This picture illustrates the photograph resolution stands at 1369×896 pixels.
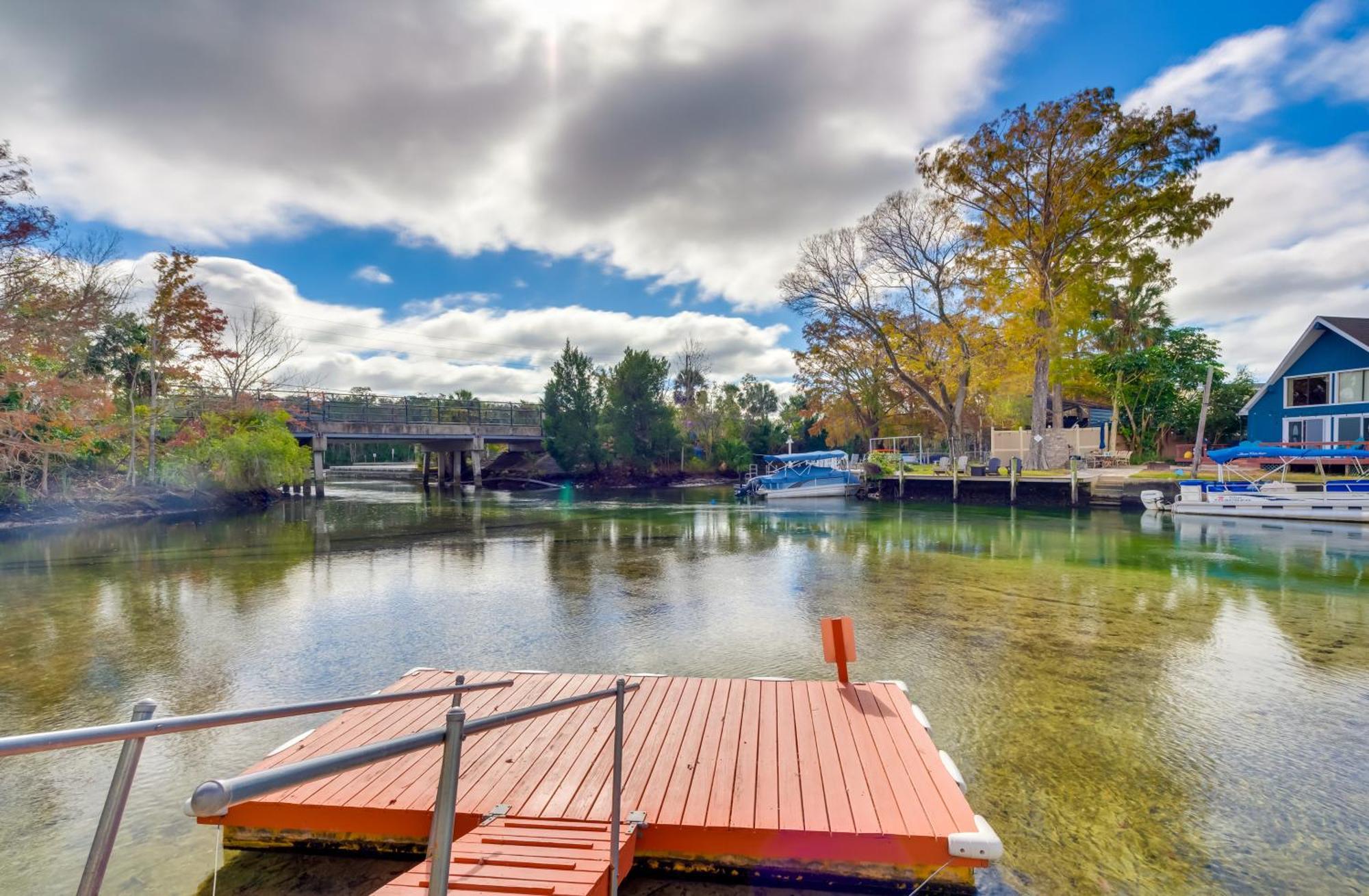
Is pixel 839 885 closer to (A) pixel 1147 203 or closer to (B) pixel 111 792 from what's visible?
(B) pixel 111 792

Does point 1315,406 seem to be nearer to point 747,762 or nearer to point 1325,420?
point 1325,420

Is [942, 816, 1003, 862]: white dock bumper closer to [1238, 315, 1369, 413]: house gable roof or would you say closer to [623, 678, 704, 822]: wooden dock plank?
[623, 678, 704, 822]: wooden dock plank

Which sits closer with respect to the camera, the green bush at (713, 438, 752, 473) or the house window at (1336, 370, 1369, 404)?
the house window at (1336, 370, 1369, 404)

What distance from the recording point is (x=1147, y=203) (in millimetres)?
27328

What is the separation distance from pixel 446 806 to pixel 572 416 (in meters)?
51.4

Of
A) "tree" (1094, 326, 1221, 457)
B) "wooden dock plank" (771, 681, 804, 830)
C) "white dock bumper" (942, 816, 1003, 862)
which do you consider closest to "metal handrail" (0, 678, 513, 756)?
"wooden dock plank" (771, 681, 804, 830)

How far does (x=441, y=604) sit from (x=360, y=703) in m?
10.0

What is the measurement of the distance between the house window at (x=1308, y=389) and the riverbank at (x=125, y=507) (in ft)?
159

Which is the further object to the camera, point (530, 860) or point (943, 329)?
point (943, 329)

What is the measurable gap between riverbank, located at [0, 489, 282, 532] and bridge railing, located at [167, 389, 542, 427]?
13.7 feet

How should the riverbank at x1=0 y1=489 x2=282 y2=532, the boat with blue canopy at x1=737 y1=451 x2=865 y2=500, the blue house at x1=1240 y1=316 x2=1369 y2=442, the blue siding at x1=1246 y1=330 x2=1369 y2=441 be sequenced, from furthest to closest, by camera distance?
the boat with blue canopy at x1=737 y1=451 x2=865 y2=500 < the blue siding at x1=1246 y1=330 x2=1369 y2=441 < the blue house at x1=1240 y1=316 x2=1369 y2=442 < the riverbank at x1=0 y1=489 x2=282 y2=532

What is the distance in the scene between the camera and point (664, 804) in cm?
404


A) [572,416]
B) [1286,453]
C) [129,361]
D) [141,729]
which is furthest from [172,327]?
[1286,453]

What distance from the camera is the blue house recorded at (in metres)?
27.1
